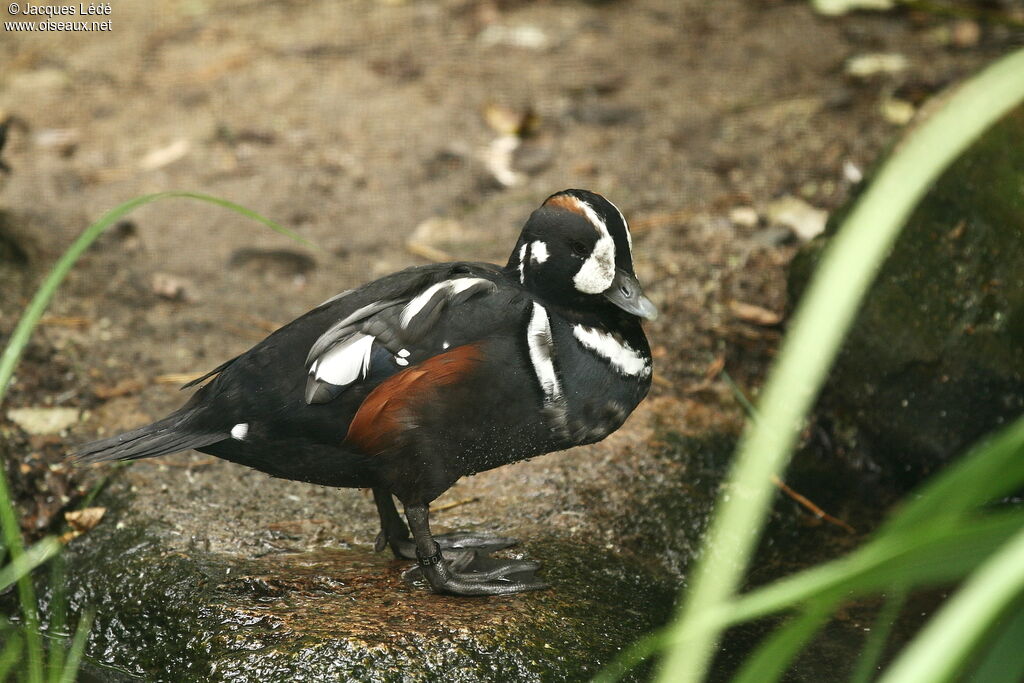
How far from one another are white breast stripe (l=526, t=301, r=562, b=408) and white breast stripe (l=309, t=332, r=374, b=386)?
411mm

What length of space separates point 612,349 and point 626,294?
0.15 meters

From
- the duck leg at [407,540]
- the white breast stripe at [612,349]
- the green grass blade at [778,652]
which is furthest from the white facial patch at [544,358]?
the green grass blade at [778,652]

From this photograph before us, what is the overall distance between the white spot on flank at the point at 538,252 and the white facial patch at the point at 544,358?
0.19 metres

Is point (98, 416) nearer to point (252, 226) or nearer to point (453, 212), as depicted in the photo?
point (252, 226)

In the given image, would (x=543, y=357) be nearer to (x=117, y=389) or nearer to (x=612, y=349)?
(x=612, y=349)

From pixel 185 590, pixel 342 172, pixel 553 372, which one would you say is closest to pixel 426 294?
pixel 553 372

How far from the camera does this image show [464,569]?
2.85 metres

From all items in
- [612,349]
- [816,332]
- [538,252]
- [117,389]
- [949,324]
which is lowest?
[117,389]

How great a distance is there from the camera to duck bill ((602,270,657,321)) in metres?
2.77

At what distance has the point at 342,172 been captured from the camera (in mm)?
5539

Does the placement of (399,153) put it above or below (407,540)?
above

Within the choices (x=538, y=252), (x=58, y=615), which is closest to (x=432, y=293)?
(x=538, y=252)

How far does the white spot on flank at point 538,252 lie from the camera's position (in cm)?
280

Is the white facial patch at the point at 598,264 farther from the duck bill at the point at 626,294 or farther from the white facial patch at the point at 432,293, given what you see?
the white facial patch at the point at 432,293
